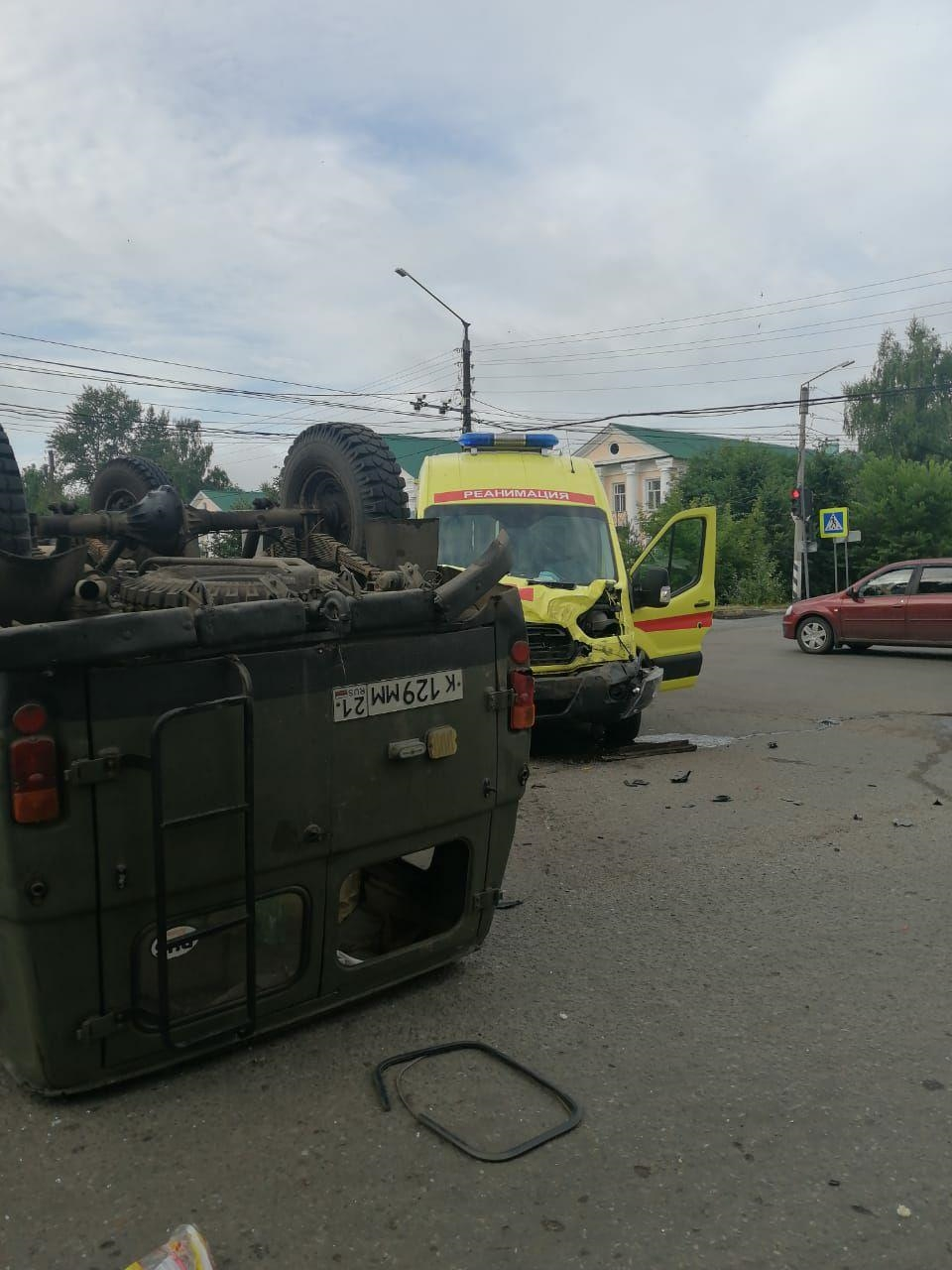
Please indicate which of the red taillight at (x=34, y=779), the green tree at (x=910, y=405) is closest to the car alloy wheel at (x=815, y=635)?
the red taillight at (x=34, y=779)

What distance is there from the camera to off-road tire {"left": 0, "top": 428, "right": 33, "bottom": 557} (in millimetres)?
3693

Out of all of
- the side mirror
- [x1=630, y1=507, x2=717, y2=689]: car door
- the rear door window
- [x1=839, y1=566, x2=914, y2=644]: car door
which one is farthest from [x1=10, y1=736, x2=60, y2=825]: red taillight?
the rear door window

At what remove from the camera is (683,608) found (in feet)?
30.1

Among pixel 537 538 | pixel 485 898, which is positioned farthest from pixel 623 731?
pixel 485 898

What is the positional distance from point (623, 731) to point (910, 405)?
190 ft

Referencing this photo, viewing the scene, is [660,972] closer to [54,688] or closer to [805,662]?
[54,688]

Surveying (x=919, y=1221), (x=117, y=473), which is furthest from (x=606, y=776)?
(x=919, y=1221)

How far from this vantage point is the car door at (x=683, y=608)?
8977mm

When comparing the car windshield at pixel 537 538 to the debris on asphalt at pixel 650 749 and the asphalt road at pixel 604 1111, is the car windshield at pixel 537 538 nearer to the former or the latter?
the debris on asphalt at pixel 650 749

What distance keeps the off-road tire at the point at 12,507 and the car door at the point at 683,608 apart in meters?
5.89

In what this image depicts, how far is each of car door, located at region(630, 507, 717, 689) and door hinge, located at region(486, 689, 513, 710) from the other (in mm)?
Result: 5226

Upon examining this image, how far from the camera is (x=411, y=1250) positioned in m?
2.43

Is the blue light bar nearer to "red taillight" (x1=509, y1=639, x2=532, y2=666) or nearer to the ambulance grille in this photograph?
the ambulance grille

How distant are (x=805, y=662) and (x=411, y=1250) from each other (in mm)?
14309
